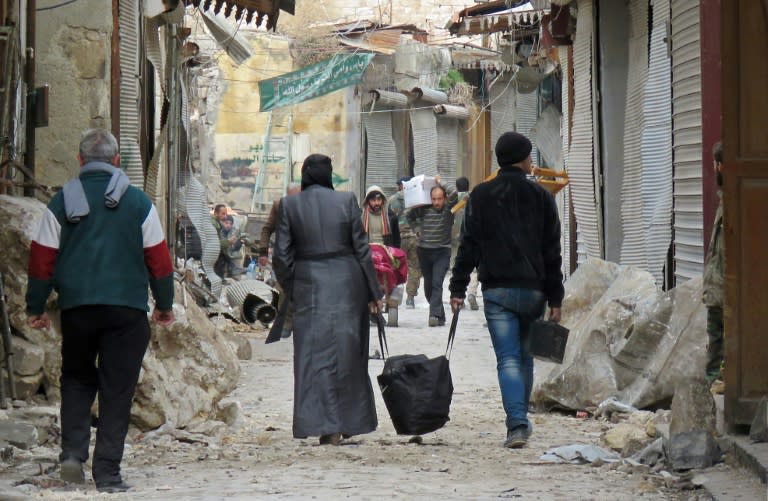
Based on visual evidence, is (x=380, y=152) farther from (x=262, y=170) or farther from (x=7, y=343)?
(x=7, y=343)

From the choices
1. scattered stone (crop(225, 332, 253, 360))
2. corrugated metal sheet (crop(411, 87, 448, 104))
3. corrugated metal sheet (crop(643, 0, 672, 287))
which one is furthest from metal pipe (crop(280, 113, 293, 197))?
corrugated metal sheet (crop(643, 0, 672, 287))

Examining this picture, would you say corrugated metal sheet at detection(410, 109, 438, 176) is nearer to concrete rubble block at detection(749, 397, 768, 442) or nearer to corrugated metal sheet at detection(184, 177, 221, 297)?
corrugated metal sheet at detection(184, 177, 221, 297)

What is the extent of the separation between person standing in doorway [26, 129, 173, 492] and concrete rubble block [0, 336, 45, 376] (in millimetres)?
1791

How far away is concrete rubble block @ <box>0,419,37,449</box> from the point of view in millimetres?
7338

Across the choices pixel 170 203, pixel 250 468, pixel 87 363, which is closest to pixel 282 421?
pixel 250 468

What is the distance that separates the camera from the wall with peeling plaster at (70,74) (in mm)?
11055

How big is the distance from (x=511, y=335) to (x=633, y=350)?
1.63m

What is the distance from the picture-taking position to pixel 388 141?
37.3 metres

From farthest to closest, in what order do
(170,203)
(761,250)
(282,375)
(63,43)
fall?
(170,203), (282,375), (63,43), (761,250)

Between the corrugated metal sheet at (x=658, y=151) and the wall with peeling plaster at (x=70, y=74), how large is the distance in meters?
4.66

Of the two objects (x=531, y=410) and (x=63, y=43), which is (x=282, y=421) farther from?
(x=63, y=43)

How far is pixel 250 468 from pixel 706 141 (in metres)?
4.24

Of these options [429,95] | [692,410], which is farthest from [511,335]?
[429,95]

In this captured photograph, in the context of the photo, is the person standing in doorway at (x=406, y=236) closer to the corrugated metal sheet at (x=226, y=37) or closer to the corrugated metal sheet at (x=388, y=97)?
the corrugated metal sheet at (x=226, y=37)
